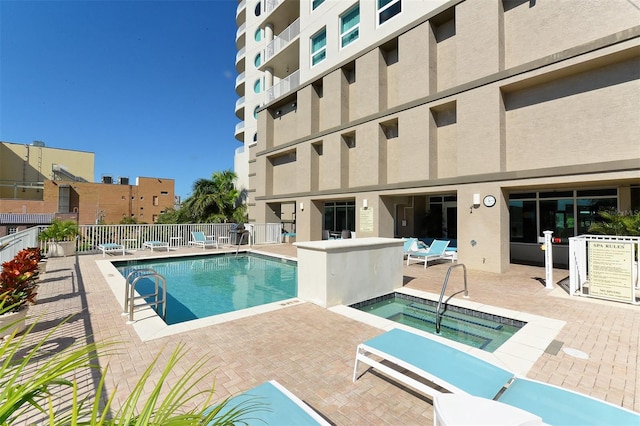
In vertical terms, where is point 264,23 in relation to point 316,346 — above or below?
above

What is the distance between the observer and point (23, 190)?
44.4 meters

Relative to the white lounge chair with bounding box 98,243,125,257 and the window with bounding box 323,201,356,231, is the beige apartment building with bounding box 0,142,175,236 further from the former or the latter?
the window with bounding box 323,201,356,231

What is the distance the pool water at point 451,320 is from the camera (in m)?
5.34

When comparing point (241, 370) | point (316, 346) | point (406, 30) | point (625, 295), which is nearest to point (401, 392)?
point (316, 346)

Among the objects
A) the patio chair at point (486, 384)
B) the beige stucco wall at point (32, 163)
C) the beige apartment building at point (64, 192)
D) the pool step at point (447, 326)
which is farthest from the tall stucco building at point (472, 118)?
the beige stucco wall at point (32, 163)

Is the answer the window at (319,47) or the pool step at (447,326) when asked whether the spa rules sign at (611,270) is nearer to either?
the pool step at (447,326)

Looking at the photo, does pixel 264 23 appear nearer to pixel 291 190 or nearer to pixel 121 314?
pixel 291 190

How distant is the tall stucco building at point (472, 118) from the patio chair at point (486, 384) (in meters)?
8.00

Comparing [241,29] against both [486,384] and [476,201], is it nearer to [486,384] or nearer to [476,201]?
[476,201]

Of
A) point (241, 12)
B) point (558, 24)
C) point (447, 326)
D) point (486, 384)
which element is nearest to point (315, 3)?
point (558, 24)

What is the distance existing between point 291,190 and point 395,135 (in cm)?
912

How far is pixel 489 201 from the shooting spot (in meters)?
10.3

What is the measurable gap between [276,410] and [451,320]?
4.78 m

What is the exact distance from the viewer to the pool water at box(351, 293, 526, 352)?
210 inches
